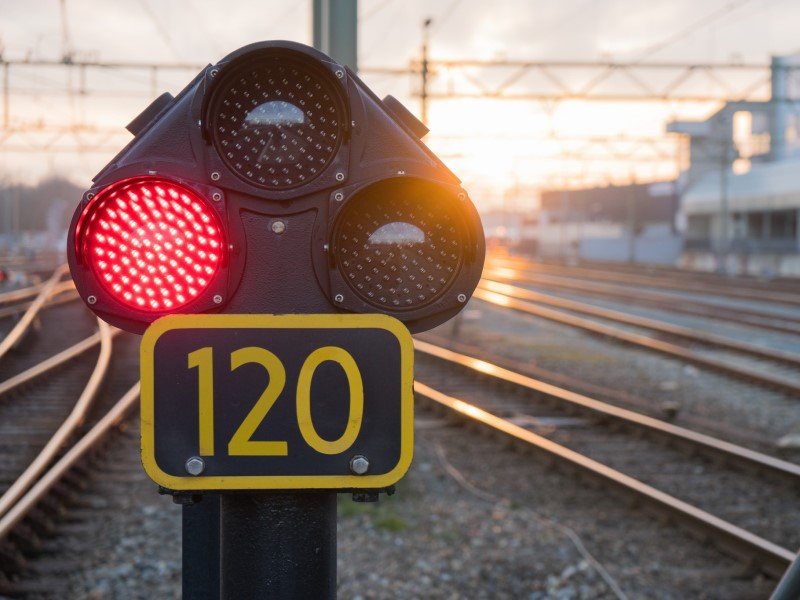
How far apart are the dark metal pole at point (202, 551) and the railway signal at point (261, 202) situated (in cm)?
44

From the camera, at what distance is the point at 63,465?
5.85 metres

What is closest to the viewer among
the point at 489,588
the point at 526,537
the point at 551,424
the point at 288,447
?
the point at 288,447

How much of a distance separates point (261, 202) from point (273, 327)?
0.74 feet

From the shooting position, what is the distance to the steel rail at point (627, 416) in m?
6.26

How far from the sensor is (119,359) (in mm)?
11344

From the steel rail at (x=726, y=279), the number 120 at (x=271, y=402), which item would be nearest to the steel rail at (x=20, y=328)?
the number 120 at (x=271, y=402)

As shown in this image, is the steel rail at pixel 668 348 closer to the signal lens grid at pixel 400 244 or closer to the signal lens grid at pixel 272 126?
the signal lens grid at pixel 400 244

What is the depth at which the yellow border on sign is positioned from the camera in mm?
1457

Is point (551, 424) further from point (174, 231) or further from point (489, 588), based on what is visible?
point (174, 231)

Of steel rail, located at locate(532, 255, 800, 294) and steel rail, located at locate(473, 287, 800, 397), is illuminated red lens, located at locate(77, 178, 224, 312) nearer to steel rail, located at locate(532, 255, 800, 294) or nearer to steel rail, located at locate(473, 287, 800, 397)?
steel rail, located at locate(473, 287, 800, 397)

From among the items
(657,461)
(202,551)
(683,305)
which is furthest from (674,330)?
(202,551)

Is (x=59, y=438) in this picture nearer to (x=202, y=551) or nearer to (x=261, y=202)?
(x=202, y=551)

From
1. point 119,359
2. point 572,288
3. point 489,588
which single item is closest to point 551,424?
point 489,588

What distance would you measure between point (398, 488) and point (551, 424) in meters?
2.43
